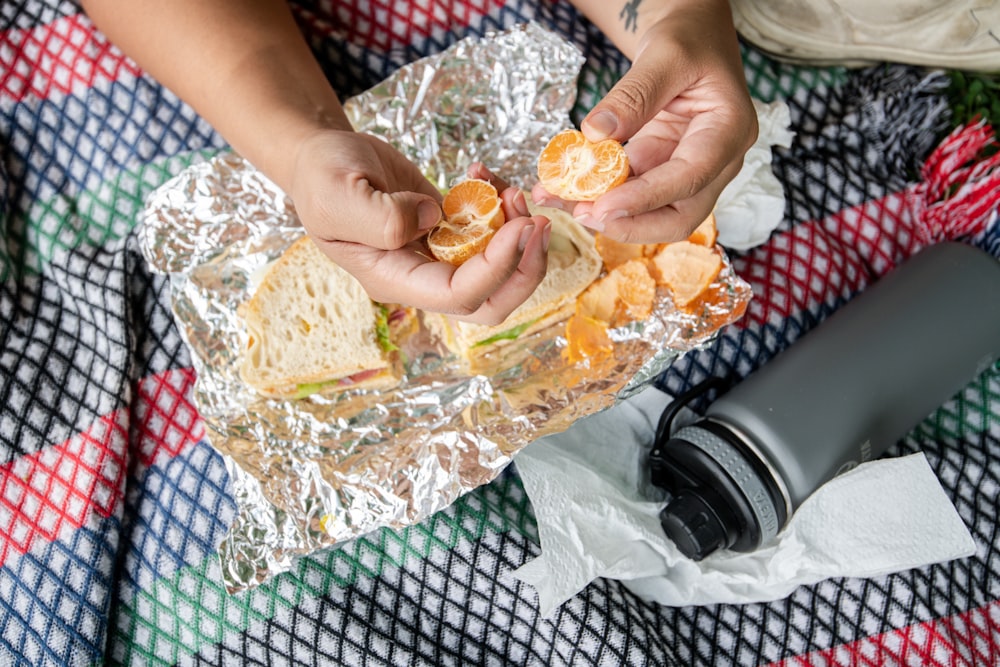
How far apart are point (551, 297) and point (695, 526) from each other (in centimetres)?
44

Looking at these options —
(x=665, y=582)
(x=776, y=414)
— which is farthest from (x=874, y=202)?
(x=665, y=582)

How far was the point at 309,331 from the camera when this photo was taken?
128 cm

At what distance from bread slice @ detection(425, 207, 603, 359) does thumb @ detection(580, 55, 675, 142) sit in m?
0.36

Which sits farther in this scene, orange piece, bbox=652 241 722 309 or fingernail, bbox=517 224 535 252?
orange piece, bbox=652 241 722 309

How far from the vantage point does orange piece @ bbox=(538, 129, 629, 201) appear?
904 millimetres

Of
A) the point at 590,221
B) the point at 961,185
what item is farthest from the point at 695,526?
the point at 961,185

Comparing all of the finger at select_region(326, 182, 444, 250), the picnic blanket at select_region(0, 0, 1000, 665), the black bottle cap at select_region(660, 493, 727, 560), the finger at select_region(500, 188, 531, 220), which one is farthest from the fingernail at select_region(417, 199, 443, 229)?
the black bottle cap at select_region(660, 493, 727, 560)

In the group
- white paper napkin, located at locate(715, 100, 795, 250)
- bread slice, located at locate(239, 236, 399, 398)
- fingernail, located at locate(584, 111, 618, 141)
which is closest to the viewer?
fingernail, located at locate(584, 111, 618, 141)

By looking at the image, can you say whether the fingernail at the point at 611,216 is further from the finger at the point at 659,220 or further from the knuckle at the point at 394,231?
the knuckle at the point at 394,231

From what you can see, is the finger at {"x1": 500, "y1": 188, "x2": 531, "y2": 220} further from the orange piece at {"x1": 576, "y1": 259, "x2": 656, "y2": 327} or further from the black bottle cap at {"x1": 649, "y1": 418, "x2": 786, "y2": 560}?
the black bottle cap at {"x1": 649, "y1": 418, "x2": 786, "y2": 560}

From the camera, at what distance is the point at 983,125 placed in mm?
1449

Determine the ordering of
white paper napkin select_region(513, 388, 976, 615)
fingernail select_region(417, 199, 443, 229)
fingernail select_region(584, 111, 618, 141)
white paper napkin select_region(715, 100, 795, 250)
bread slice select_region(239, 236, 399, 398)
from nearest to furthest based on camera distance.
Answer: fingernail select_region(584, 111, 618, 141) → fingernail select_region(417, 199, 443, 229) → white paper napkin select_region(513, 388, 976, 615) → bread slice select_region(239, 236, 399, 398) → white paper napkin select_region(715, 100, 795, 250)

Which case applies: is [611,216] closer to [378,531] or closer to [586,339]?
[586,339]

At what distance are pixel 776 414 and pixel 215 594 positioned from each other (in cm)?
96
